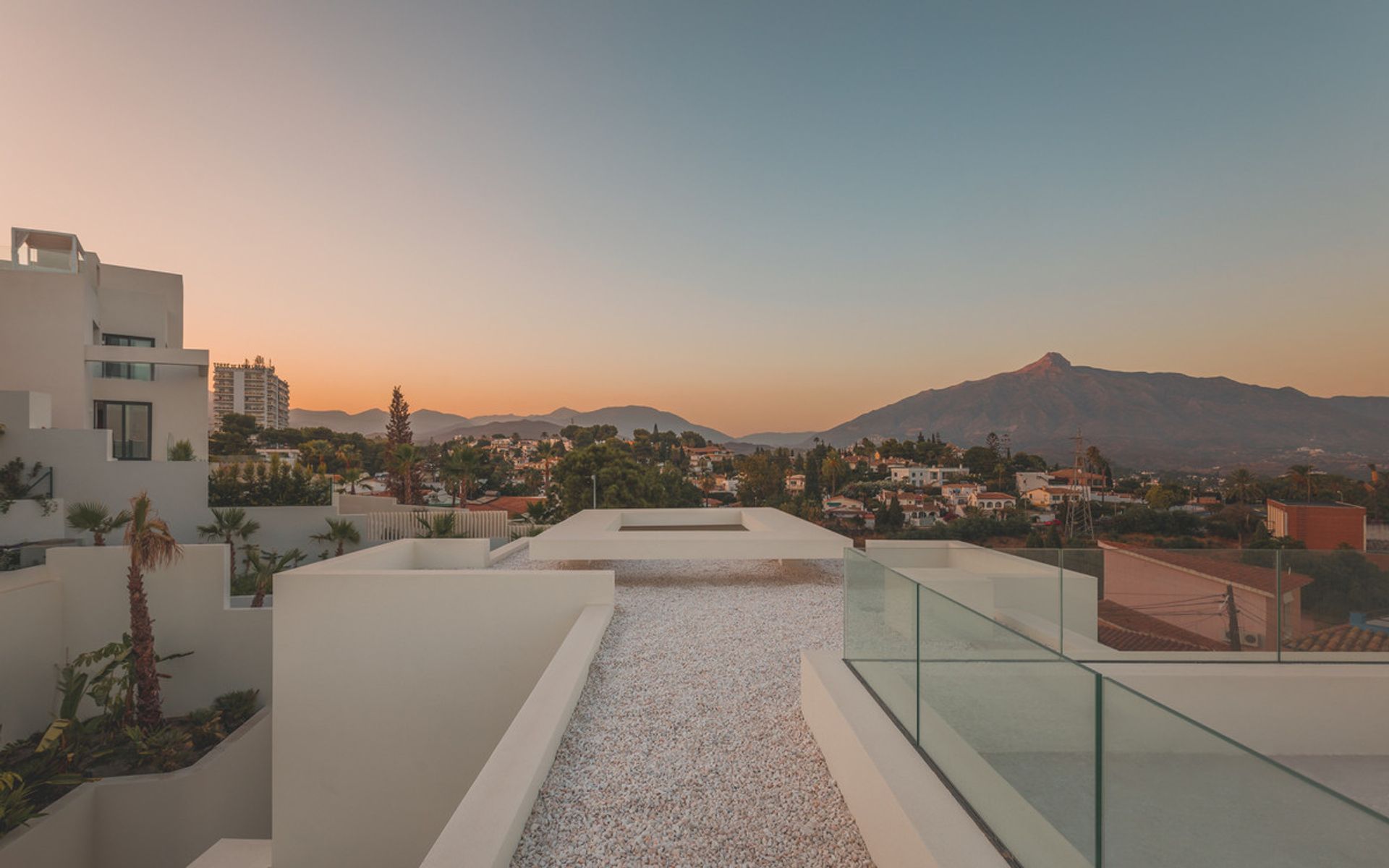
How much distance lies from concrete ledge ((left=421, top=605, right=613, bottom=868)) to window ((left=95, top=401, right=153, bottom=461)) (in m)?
22.2

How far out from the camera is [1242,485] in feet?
155

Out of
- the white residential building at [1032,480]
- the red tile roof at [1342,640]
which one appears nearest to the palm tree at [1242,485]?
the white residential building at [1032,480]

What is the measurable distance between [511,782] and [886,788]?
76.9 inches

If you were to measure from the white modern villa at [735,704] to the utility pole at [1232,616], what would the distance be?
1.4 inches

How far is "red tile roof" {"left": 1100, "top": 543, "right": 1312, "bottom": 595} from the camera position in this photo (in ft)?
20.0

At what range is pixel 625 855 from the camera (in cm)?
303

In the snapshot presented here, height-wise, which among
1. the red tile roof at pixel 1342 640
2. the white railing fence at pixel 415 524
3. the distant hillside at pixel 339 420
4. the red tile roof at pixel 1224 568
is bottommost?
the white railing fence at pixel 415 524

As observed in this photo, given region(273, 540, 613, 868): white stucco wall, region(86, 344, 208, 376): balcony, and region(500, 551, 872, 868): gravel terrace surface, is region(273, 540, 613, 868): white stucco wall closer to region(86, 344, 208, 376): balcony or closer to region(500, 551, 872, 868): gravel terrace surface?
region(500, 551, 872, 868): gravel terrace surface

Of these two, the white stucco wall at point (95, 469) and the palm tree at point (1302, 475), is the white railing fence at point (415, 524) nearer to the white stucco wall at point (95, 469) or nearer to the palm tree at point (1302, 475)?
the white stucco wall at point (95, 469)

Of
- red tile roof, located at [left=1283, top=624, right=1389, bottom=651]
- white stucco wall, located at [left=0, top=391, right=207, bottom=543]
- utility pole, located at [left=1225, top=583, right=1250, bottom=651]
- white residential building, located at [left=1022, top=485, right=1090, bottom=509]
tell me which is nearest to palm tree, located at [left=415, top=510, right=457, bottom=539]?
white stucco wall, located at [left=0, top=391, right=207, bottom=543]

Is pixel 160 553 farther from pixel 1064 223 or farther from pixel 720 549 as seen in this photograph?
pixel 1064 223

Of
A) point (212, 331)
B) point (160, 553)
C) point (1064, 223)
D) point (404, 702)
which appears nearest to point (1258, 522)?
point (1064, 223)

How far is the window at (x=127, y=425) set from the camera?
1991 cm

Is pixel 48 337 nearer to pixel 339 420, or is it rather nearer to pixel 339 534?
pixel 339 534
